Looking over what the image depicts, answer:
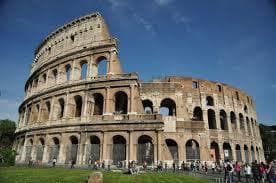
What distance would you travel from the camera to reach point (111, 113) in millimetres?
23500

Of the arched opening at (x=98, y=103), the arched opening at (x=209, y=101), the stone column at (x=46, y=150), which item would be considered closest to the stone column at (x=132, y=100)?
the arched opening at (x=98, y=103)

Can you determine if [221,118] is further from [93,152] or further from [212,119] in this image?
[93,152]

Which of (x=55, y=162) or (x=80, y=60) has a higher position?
(x=80, y=60)

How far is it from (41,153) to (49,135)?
7.73 ft

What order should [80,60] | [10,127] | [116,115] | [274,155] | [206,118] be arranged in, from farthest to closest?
1. [10,127]
2. [274,155]
3. [206,118]
4. [80,60]
5. [116,115]

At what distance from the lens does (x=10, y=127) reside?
2115 inches

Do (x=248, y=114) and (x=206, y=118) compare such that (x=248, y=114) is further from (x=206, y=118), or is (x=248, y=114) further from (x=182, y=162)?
(x=182, y=162)

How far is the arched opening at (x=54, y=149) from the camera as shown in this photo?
25.0 metres

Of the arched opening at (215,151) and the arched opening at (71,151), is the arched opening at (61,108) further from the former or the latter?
the arched opening at (215,151)

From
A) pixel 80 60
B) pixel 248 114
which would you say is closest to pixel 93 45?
pixel 80 60

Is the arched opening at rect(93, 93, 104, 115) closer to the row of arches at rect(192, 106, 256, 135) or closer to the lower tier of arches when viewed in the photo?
the lower tier of arches

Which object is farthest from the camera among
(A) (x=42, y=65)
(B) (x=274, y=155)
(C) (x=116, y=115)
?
(B) (x=274, y=155)

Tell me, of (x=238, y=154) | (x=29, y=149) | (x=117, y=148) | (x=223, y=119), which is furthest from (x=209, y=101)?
(x=29, y=149)

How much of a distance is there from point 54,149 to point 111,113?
755cm
